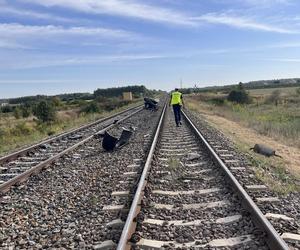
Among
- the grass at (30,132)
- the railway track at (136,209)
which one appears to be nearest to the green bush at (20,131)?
the grass at (30,132)

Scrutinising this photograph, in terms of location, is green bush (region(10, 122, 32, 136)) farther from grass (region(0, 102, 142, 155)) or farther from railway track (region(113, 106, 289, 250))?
railway track (region(113, 106, 289, 250))

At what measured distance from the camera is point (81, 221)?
6938 mm

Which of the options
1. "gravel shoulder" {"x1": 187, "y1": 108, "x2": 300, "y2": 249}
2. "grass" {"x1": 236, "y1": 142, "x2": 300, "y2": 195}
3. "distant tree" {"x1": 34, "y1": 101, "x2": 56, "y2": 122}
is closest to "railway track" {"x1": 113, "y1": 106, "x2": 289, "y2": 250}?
"gravel shoulder" {"x1": 187, "y1": 108, "x2": 300, "y2": 249}

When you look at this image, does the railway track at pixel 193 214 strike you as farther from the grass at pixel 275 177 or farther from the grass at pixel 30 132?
the grass at pixel 30 132

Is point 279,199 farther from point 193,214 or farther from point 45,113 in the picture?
point 45,113

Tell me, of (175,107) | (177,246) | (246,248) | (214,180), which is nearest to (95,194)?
(214,180)

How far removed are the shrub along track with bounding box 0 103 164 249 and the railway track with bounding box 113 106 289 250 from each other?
427 mm

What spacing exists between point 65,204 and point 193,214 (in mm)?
2415

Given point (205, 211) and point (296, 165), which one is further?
point (296, 165)

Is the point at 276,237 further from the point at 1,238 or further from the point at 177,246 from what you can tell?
the point at 1,238

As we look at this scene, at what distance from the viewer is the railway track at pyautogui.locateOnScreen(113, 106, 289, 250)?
5543 mm

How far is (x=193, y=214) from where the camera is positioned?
22.6 ft

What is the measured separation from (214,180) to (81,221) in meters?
3.20

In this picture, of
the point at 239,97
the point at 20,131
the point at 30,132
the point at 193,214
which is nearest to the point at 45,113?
the point at 20,131
